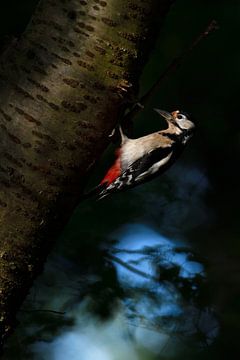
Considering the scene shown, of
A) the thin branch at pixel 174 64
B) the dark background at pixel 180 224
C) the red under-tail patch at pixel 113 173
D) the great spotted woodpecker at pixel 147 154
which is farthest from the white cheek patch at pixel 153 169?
the thin branch at pixel 174 64

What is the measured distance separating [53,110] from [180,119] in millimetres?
1813

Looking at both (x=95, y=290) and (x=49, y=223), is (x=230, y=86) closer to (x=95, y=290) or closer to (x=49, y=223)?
(x=95, y=290)

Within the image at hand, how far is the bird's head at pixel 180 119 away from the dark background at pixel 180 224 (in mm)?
161

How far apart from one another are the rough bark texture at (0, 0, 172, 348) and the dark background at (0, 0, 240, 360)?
1.38 metres

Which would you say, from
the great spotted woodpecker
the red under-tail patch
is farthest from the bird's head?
the red under-tail patch

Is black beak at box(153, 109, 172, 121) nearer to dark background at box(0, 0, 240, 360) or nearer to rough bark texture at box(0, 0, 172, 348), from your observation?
dark background at box(0, 0, 240, 360)

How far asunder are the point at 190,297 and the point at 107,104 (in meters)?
1.77

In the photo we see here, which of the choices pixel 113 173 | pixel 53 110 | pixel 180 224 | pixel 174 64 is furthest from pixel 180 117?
pixel 53 110

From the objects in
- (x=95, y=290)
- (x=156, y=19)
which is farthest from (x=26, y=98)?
(x=95, y=290)

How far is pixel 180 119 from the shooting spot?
11.9 ft

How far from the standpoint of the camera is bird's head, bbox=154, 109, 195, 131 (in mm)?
3594

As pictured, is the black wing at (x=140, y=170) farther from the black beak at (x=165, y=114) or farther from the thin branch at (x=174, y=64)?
the thin branch at (x=174, y=64)

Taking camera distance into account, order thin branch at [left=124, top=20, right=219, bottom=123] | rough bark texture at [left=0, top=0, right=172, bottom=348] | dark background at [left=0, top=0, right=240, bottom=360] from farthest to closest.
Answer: dark background at [left=0, top=0, right=240, bottom=360]
thin branch at [left=124, top=20, right=219, bottom=123]
rough bark texture at [left=0, top=0, right=172, bottom=348]

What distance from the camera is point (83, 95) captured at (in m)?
1.94
